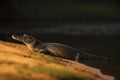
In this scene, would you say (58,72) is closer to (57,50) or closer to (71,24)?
(57,50)

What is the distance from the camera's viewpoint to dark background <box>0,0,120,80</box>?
52.4ft

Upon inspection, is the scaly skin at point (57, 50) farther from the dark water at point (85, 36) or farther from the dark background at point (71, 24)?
the dark background at point (71, 24)

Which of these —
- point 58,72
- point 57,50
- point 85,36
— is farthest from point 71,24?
point 58,72

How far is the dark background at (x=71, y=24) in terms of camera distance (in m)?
16.0

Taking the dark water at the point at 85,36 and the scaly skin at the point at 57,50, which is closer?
the dark water at the point at 85,36

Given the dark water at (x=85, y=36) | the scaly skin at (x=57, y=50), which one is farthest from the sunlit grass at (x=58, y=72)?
the scaly skin at (x=57, y=50)

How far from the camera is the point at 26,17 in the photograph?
91.1 ft

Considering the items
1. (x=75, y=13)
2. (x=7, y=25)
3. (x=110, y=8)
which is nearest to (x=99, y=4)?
(x=110, y=8)

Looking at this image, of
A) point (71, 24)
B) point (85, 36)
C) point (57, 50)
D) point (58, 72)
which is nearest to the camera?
point (58, 72)

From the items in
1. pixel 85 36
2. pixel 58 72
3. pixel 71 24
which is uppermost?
pixel 71 24

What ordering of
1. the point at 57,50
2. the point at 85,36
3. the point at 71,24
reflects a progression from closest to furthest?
the point at 57,50
the point at 85,36
the point at 71,24

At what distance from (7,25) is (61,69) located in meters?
16.4

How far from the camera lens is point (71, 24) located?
84.3ft

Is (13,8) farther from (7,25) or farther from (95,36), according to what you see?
(95,36)
